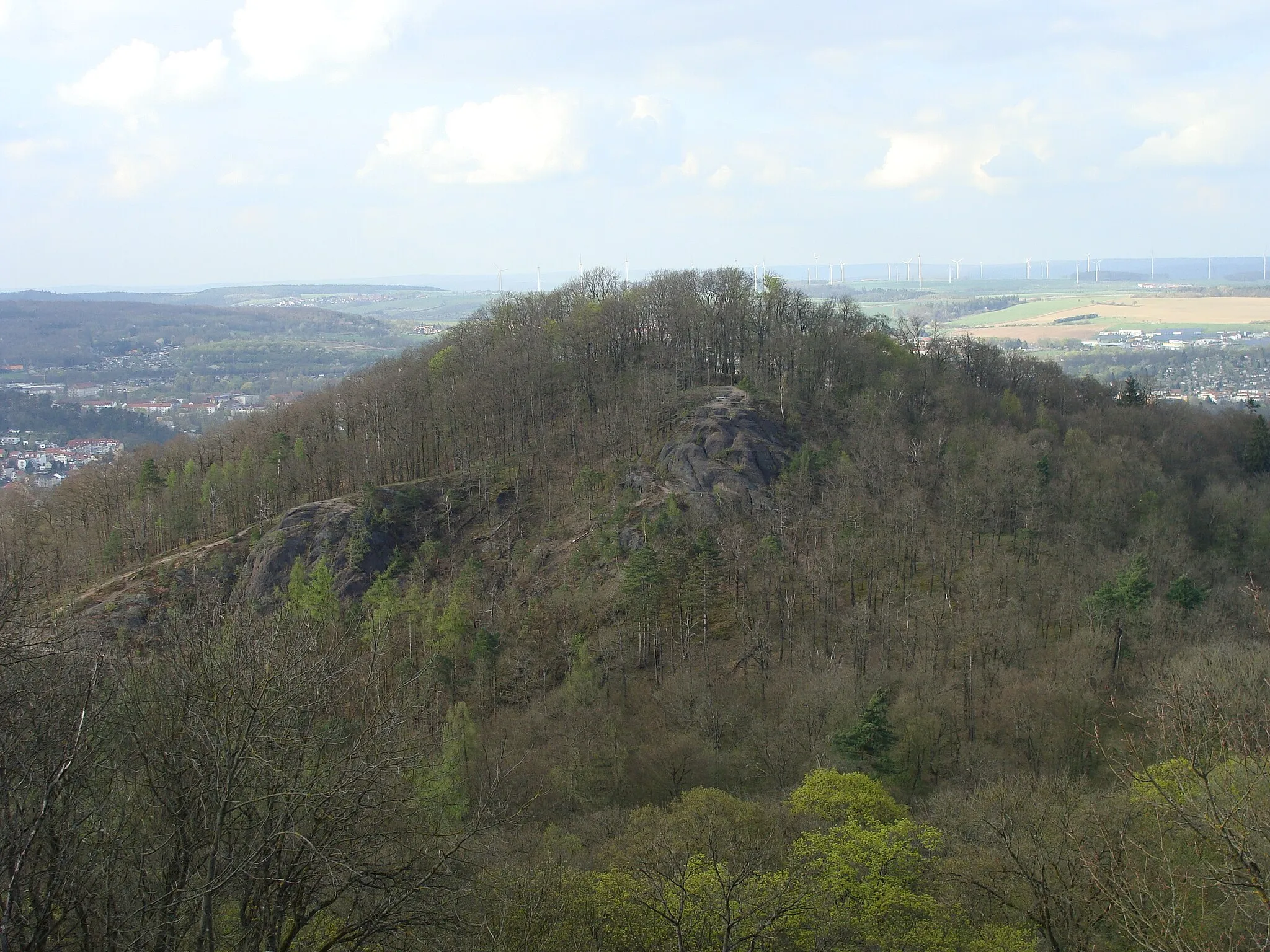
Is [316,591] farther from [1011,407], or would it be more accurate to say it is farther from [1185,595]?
[1011,407]

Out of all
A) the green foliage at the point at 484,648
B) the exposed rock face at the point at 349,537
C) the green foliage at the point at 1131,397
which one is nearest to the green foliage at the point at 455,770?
the green foliage at the point at 484,648

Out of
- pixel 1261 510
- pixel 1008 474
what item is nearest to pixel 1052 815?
pixel 1008 474

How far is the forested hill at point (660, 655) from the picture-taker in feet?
46.3

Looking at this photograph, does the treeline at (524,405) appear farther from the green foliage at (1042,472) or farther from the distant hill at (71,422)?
the distant hill at (71,422)

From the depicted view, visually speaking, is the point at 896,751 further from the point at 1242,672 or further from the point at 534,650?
the point at 534,650

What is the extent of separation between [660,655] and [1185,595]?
23.5 m

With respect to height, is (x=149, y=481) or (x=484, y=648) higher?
(x=149, y=481)

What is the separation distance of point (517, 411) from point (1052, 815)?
52.1 metres

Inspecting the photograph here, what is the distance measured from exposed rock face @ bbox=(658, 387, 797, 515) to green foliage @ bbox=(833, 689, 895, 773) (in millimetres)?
23686

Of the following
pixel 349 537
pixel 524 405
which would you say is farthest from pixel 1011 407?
pixel 349 537

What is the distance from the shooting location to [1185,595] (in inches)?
1606

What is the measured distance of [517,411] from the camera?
228 ft

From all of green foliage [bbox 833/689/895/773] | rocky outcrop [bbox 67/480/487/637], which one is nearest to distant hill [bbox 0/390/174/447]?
rocky outcrop [bbox 67/480/487/637]

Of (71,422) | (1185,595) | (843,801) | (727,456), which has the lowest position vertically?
(843,801)
